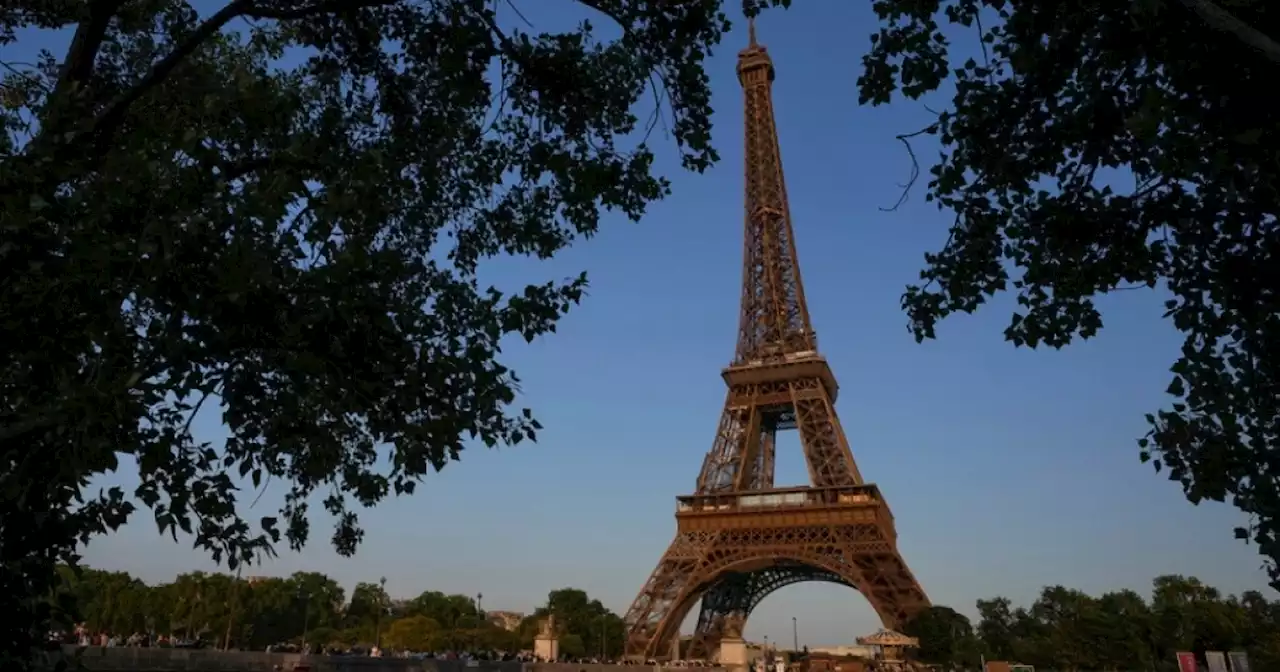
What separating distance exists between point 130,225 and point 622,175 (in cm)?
424

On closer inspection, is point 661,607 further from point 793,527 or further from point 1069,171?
point 1069,171

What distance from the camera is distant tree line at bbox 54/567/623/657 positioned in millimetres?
59344

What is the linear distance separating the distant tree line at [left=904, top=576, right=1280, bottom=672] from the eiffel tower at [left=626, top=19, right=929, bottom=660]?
532cm

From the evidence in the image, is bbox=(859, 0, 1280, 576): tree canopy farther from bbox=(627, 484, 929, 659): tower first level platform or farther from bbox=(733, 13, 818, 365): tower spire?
bbox=(733, 13, 818, 365): tower spire

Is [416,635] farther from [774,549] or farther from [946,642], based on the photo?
[946,642]

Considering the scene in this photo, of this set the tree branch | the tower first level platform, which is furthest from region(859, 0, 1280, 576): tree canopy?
the tower first level platform

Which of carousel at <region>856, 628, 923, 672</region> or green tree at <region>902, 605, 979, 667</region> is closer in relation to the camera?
carousel at <region>856, 628, 923, 672</region>

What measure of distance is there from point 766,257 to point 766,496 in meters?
17.0

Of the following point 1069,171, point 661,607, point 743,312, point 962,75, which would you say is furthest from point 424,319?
point 743,312

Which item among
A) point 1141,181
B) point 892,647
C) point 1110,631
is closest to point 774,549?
point 892,647

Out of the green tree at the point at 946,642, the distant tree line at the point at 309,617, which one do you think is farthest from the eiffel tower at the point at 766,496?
the distant tree line at the point at 309,617

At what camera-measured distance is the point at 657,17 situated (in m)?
7.55

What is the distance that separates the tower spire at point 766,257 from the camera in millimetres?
54312

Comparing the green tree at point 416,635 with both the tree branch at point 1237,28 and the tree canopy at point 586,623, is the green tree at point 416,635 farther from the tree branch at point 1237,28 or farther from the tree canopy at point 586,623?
the tree branch at point 1237,28
